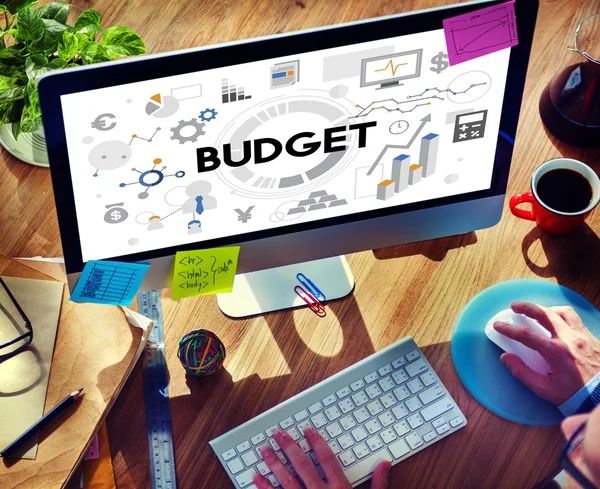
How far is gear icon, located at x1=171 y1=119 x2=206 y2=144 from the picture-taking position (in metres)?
0.81

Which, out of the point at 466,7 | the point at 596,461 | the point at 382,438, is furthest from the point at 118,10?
the point at 596,461

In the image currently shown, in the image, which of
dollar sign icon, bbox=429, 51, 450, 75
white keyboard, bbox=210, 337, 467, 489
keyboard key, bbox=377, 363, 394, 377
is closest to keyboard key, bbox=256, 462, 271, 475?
white keyboard, bbox=210, 337, 467, 489

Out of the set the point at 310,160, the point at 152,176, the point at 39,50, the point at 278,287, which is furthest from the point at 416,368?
the point at 39,50

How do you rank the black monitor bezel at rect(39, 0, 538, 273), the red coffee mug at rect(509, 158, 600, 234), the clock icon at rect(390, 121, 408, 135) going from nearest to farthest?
the black monitor bezel at rect(39, 0, 538, 273)
the clock icon at rect(390, 121, 408, 135)
the red coffee mug at rect(509, 158, 600, 234)

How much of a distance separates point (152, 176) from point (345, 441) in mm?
450

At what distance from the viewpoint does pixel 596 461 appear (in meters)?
0.68

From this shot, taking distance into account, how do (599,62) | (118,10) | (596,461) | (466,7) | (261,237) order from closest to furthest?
(596,461) < (466,7) < (261,237) < (599,62) < (118,10)

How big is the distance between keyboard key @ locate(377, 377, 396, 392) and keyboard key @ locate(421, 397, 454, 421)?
2.2 inches

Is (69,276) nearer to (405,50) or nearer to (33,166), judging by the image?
(33,166)

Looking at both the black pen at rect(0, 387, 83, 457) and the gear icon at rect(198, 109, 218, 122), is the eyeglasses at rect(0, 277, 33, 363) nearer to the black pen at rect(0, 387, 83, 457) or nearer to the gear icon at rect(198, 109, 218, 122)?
the black pen at rect(0, 387, 83, 457)

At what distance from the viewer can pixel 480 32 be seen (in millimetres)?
824

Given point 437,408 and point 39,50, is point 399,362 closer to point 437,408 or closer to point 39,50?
point 437,408

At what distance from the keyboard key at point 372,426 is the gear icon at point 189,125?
1.52 feet

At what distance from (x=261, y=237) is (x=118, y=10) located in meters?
0.58
